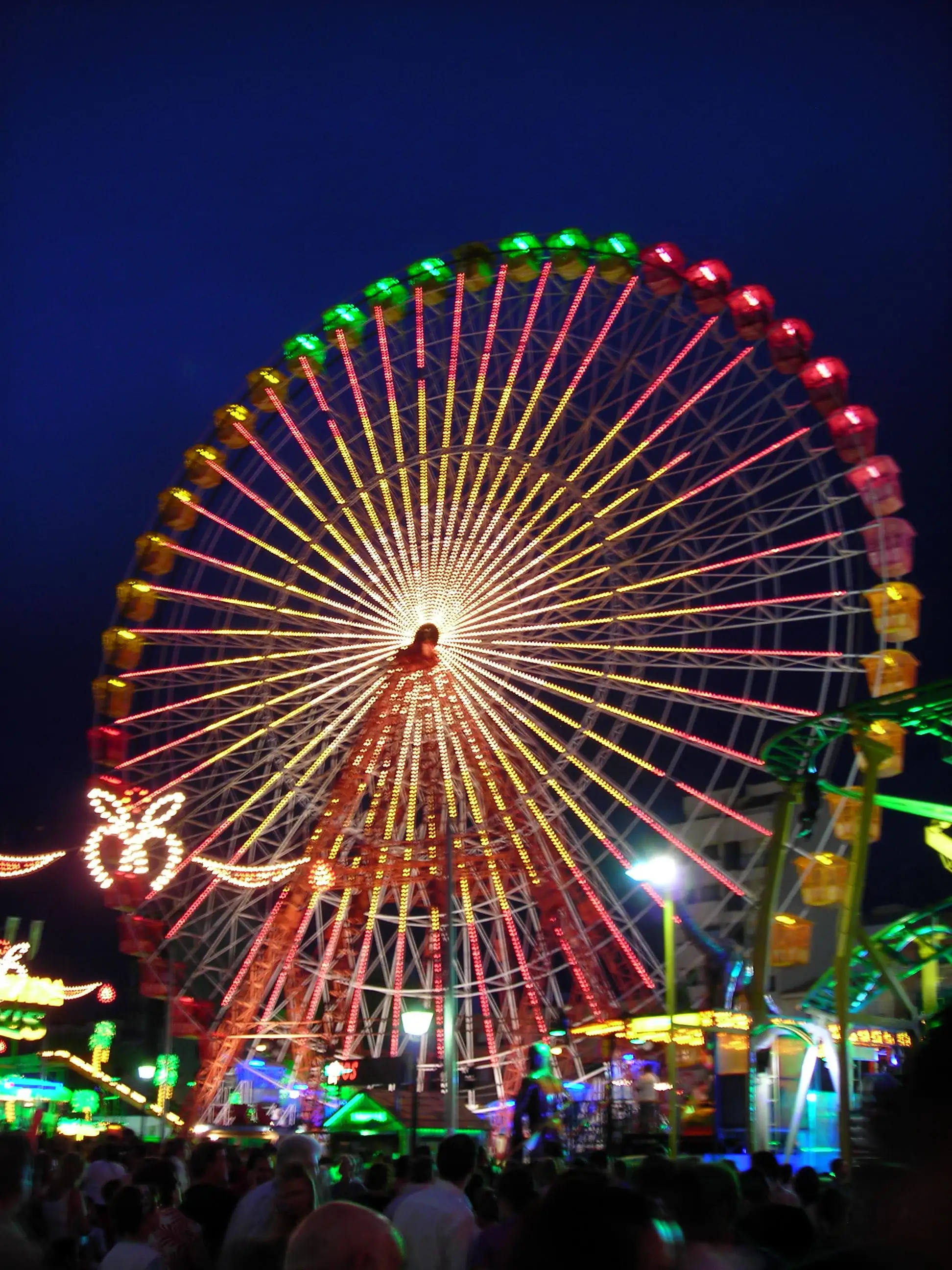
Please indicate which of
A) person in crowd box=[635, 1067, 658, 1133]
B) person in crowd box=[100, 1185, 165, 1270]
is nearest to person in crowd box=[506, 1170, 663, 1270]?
person in crowd box=[100, 1185, 165, 1270]

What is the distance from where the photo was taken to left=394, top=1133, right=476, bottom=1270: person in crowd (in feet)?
18.5

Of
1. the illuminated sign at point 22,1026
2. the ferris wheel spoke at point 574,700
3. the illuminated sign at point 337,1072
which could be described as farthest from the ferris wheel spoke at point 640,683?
the illuminated sign at point 22,1026

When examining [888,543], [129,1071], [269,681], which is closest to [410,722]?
[269,681]

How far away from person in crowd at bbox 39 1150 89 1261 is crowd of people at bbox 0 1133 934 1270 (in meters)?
0.01

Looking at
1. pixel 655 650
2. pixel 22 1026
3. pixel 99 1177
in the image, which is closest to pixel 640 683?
pixel 655 650

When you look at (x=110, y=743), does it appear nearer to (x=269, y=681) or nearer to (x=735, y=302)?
(x=269, y=681)

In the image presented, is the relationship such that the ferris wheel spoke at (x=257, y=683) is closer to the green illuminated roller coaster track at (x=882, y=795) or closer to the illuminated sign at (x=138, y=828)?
the illuminated sign at (x=138, y=828)

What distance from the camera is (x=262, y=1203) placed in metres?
5.36

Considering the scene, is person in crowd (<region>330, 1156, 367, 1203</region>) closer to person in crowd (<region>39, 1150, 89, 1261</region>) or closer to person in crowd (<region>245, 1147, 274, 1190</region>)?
person in crowd (<region>245, 1147, 274, 1190</region>)

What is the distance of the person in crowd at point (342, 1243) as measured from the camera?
296 centimetres

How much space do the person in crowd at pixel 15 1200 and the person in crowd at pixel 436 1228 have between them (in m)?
2.09

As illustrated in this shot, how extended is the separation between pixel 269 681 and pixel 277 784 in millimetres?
2992

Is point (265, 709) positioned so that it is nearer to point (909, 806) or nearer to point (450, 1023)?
point (450, 1023)

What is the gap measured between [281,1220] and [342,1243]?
2409 mm
